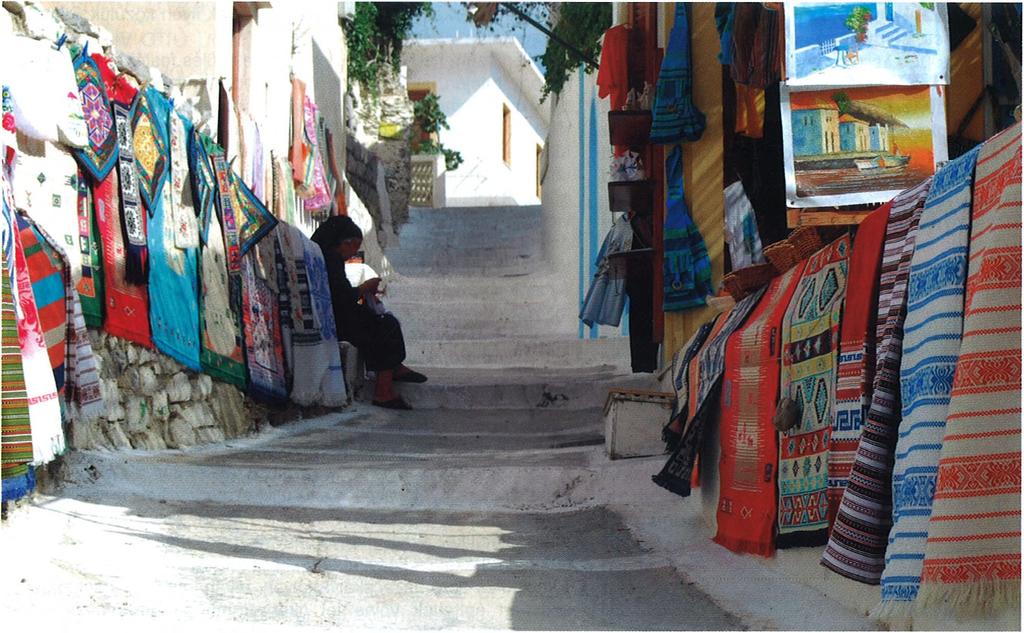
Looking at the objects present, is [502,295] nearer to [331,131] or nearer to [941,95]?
[331,131]

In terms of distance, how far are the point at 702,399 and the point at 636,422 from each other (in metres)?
1.59

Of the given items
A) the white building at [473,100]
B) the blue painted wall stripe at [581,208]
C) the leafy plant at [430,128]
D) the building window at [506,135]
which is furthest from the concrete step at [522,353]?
the building window at [506,135]

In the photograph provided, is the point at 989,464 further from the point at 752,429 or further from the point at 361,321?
the point at 361,321

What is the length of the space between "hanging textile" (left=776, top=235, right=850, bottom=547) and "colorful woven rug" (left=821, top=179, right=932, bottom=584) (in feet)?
1.59

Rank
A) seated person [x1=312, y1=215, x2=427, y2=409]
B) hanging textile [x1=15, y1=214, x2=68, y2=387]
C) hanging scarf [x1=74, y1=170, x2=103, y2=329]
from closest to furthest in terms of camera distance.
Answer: hanging textile [x1=15, y1=214, x2=68, y2=387], hanging scarf [x1=74, y1=170, x2=103, y2=329], seated person [x1=312, y1=215, x2=427, y2=409]

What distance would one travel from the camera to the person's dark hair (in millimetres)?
9844

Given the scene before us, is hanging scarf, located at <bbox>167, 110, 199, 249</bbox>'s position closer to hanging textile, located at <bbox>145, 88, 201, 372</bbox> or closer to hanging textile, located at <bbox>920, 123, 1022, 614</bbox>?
hanging textile, located at <bbox>145, 88, 201, 372</bbox>

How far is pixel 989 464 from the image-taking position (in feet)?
9.53

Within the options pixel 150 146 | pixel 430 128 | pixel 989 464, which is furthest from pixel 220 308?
pixel 430 128

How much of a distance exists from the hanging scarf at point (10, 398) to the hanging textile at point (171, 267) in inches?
76.6

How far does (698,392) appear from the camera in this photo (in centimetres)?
549

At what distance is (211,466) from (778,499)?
9.87 feet

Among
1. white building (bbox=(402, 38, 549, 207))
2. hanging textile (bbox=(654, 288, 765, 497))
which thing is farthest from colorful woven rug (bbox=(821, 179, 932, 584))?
white building (bbox=(402, 38, 549, 207))

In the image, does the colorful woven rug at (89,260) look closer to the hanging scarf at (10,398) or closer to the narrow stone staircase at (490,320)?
the hanging scarf at (10,398)
